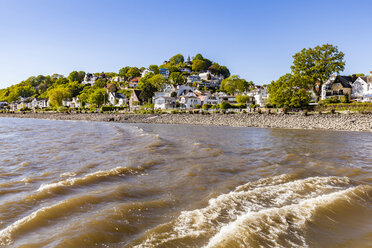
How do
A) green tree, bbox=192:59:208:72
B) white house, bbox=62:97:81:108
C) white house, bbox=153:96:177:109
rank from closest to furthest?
white house, bbox=153:96:177:109 → white house, bbox=62:97:81:108 → green tree, bbox=192:59:208:72

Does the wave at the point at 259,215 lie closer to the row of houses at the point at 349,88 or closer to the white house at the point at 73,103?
the row of houses at the point at 349,88

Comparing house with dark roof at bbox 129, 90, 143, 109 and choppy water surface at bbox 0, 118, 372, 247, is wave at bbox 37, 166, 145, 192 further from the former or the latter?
house with dark roof at bbox 129, 90, 143, 109

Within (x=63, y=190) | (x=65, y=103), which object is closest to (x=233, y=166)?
(x=63, y=190)

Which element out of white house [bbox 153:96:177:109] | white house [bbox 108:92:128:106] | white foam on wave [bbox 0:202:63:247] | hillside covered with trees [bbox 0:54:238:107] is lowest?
white foam on wave [bbox 0:202:63:247]

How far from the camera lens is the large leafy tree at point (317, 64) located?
53959 millimetres

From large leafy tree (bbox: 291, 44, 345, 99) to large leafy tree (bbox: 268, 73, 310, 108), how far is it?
1943mm

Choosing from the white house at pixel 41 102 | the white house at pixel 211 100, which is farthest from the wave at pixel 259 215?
the white house at pixel 41 102

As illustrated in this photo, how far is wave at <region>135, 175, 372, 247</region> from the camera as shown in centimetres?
466

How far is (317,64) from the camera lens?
55250mm

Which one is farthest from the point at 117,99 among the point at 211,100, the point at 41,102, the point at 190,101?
the point at 41,102

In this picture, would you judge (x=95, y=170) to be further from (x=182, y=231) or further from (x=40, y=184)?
(x=182, y=231)

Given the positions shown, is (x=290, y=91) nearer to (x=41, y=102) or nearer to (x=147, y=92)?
(x=147, y=92)

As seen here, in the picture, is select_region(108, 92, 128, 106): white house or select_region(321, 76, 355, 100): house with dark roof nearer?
select_region(321, 76, 355, 100): house with dark roof

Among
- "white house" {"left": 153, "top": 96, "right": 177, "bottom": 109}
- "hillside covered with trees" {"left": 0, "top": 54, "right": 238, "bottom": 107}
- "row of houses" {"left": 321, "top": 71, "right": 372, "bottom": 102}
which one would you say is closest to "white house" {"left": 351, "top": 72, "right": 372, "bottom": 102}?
"row of houses" {"left": 321, "top": 71, "right": 372, "bottom": 102}
